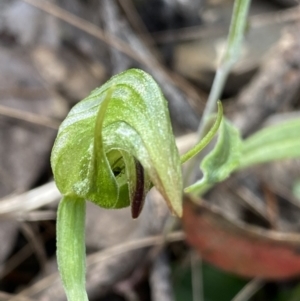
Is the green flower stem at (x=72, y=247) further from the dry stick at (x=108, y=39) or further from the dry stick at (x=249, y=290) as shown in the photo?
the dry stick at (x=108, y=39)

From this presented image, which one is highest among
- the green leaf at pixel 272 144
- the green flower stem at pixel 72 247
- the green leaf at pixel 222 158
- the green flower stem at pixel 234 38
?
the green flower stem at pixel 234 38

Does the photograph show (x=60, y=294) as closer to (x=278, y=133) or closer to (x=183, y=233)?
(x=183, y=233)

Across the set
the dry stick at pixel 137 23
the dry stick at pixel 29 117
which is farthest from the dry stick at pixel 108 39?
the dry stick at pixel 29 117

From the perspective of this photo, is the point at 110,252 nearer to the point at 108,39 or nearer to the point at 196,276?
the point at 196,276

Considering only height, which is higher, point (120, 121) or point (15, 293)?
point (15, 293)

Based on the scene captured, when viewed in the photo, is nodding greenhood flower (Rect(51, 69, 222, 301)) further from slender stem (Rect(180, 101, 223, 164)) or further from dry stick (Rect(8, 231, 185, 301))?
dry stick (Rect(8, 231, 185, 301))

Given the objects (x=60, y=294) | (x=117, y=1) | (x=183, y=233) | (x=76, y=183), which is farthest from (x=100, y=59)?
(x=76, y=183)
